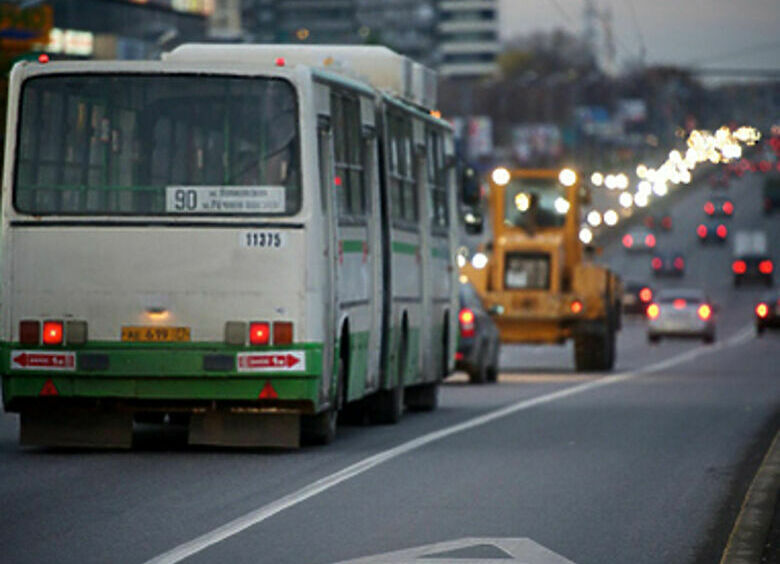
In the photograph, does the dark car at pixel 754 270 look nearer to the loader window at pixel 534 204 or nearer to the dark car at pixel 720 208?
the dark car at pixel 720 208

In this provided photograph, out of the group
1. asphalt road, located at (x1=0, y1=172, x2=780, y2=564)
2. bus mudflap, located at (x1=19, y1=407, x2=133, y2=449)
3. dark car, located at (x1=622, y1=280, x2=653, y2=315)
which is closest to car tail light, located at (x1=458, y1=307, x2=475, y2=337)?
asphalt road, located at (x1=0, y1=172, x2=780, y2=564)

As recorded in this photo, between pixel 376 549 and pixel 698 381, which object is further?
pixel 698 381

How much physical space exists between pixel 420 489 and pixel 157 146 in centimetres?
410

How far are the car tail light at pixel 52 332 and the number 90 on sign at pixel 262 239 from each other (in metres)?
1.55

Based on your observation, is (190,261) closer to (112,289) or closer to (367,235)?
(112,289)

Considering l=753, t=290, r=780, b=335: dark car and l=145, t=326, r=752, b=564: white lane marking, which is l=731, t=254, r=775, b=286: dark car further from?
l=145, t=326, r=752, b=564: white lane marking

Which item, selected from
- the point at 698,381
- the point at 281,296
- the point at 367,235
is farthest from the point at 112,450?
the point at 698,381

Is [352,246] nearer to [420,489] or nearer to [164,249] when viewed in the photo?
[164,249]

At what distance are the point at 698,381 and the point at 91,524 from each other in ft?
74.2

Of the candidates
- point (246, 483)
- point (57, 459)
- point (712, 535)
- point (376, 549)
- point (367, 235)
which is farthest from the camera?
point (367, 235)

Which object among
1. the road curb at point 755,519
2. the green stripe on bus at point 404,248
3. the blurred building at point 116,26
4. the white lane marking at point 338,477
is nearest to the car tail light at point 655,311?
the white lane marking at point 338,477

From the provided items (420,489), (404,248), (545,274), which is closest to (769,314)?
(545,274)

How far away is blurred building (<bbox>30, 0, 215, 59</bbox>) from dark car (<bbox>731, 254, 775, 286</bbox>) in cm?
2885

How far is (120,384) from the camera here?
17844mm
